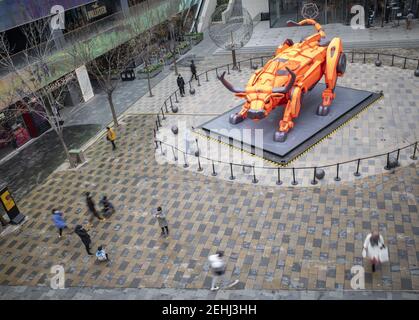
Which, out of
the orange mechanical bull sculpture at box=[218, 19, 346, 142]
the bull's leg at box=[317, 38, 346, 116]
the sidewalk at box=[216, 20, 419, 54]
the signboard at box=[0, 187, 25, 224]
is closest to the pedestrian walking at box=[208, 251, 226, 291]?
the orange mechanical bull sculpture at box=[218, 19, 346, 142]

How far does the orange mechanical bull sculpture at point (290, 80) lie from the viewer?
1777 centimetres

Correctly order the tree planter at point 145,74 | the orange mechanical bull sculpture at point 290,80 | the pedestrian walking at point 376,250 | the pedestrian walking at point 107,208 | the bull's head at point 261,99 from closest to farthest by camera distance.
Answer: the pedestrian walking at point 376,250 → the pedestrian walking at point 107,208 → the bull's head at point 261,99 → the orange mechanical bull sculpture at point 290,80 → the tree planter at point 145,74

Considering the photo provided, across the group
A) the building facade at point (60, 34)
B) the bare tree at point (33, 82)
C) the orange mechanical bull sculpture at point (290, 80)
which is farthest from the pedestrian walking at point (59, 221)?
the orange mechanical bull sculpture at point (290, 80)

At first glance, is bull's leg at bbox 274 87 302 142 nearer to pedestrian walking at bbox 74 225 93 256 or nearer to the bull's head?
the bull's head

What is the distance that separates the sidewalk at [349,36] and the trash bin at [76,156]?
739 inches

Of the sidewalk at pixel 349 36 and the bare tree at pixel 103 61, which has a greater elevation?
the bare tree at pixel 103 61

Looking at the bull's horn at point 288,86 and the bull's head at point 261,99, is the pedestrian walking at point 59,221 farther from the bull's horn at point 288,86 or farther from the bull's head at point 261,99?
the bull's horn at point 288,86

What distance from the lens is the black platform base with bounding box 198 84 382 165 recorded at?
1805cm

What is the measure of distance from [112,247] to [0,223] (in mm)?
5842

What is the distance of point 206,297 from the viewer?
1186 centimetres

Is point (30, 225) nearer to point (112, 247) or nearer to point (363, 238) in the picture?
point (112, 247)

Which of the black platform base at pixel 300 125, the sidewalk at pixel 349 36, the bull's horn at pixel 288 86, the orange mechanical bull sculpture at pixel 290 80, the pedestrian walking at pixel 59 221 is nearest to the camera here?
the pedestrian walking at pixel 59 221

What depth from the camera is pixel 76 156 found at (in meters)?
20.1

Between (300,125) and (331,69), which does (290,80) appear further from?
(331,69)
